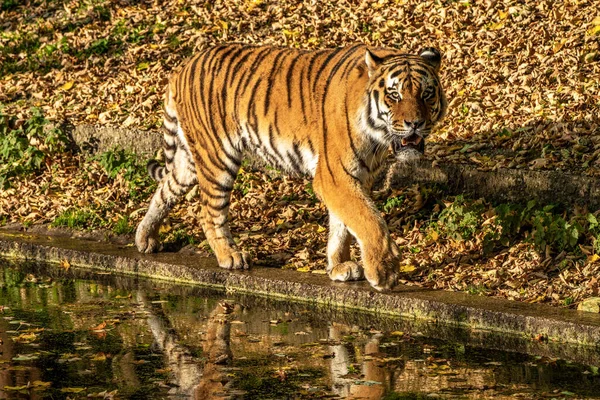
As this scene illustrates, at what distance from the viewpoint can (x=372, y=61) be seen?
Result: 7523 mm

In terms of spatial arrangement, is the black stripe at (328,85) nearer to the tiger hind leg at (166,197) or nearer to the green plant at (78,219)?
the tiger hind leg at (166,197)

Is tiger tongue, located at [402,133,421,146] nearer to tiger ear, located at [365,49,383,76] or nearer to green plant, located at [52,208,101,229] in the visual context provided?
tiger ear, located at [365,49,383,76]

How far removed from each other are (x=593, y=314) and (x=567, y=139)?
8.74 ft

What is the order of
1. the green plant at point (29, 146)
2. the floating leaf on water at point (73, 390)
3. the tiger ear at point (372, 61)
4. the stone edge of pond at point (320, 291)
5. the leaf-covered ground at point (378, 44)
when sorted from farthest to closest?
the green plant at point (29, 146) < the leaf-covered ground at point (378, 44) < the tiger ear at point (372, 61) < the stone edge of pond at point (320, 291) < the floating leaf on water at point (73, 390)

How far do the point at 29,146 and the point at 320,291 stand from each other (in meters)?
4.66

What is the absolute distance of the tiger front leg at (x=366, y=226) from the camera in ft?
24.0

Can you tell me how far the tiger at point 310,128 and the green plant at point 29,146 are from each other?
233 cm

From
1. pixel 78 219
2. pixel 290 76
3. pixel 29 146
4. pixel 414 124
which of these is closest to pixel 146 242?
pixel 78 219

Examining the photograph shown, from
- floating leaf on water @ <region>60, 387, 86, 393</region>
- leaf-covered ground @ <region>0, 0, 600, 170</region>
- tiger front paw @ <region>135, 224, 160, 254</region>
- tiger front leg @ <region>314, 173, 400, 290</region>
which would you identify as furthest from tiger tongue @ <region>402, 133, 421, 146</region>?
floating leaf on water @ <region>60, 387, 86, 393</region>

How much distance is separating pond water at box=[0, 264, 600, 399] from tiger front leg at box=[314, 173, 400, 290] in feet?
0.98

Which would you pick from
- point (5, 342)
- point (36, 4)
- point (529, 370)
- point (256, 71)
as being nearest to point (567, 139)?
point (256, 71)

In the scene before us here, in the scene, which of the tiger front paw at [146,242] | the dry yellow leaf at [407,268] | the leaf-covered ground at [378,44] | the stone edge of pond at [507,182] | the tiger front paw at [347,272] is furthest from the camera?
the leaf-covered ground at [378,44]

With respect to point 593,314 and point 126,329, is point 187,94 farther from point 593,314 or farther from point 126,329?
point 593,314

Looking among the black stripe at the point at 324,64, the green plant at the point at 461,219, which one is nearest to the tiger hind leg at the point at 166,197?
the black stripe at the point at 324,64
